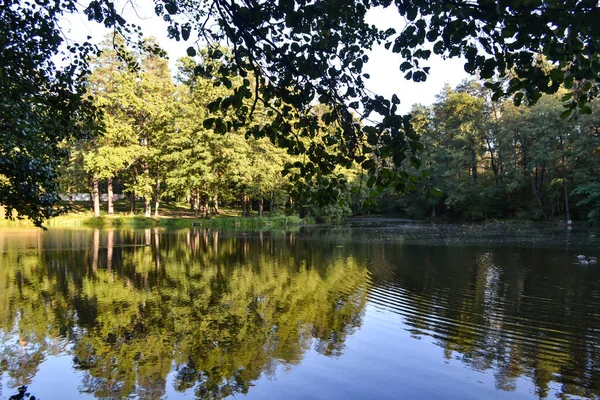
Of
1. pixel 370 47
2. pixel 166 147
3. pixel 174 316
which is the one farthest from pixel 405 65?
pixel 166 147

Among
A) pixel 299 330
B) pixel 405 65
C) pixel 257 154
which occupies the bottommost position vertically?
pixel 299 330

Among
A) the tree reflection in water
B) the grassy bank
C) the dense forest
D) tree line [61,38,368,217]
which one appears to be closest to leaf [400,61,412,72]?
the tree reflection in water

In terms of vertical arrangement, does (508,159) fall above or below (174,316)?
above

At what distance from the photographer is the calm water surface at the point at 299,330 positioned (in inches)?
236

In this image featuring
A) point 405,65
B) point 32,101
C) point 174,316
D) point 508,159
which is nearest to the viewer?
point 405,65

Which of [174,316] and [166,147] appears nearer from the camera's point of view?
[174,316]

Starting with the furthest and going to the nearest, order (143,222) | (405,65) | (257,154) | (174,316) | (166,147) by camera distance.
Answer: (257,154)
(166,147)
(143,222)
(174,316)
(405,65)

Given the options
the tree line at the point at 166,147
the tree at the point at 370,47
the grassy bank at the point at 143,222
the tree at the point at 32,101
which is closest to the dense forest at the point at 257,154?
the tree line at the point at 166,147

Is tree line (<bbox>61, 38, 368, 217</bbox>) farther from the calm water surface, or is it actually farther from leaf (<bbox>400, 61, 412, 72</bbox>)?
leaf (<bbox>400, 61, 412, 72</bbox>)

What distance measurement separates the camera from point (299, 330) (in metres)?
8.36

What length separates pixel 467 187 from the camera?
48844mm

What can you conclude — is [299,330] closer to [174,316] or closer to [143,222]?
[174,316]

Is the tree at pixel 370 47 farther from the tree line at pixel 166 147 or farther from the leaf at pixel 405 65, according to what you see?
the tree line at pixel 166 147

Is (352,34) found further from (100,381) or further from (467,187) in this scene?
(467,187)
